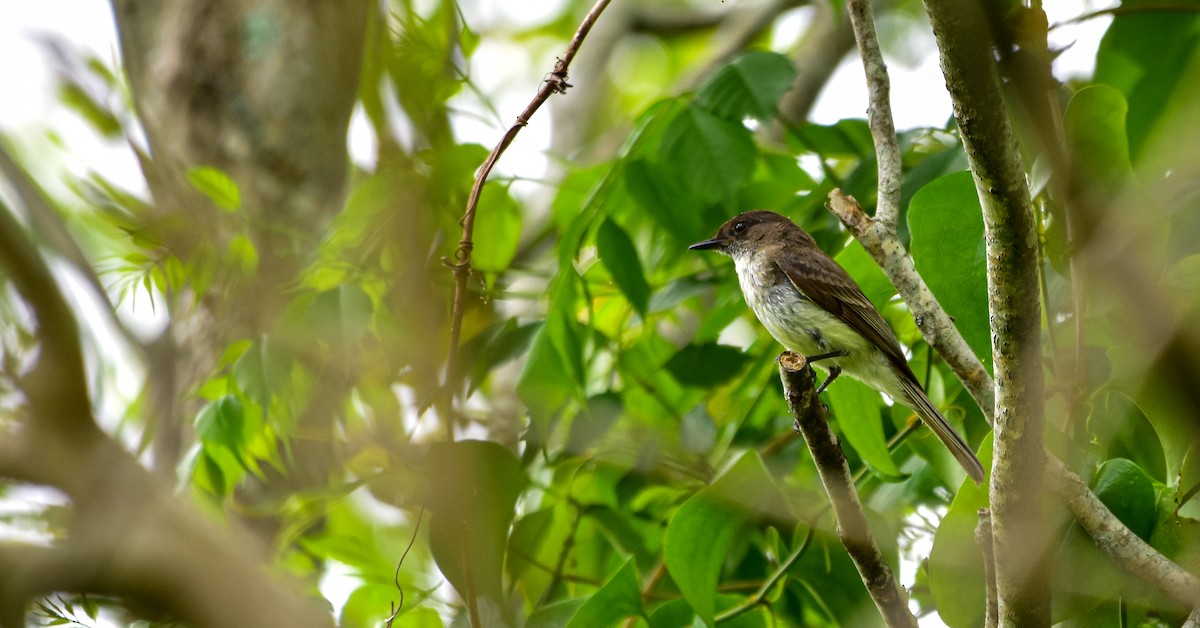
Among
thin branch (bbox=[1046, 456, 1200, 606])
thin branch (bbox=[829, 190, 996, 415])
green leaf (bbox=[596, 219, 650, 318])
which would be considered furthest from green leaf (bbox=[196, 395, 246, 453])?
thin branch (bbox=[1046, 456, 1200, 606])

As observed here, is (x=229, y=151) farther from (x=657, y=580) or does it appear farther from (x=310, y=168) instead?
(x=657, y=580)

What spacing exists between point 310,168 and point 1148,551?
3677 millimetres

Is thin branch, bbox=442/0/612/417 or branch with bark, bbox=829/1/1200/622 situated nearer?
branch with bark, bbox=829/1/1200/622

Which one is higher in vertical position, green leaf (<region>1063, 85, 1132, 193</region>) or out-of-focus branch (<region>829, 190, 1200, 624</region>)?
green leaf (<region>1063, 85, 1132, 193</region>)

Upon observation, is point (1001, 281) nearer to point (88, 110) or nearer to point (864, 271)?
point (864, 271)

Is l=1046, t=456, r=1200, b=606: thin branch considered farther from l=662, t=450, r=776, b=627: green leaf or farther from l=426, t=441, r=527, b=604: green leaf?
l=426, t=441, r=527, b=604: green leaf

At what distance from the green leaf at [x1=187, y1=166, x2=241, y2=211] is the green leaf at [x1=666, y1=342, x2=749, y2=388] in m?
1.63

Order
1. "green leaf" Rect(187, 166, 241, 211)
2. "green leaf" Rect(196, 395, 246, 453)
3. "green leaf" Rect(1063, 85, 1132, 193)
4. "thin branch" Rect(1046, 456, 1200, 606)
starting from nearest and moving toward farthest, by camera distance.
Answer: "thin branch" Rect(1046, 456, 1200, 606) → "green leaf" Rect(1063, 85, 1132, 193) → "green leaf" Rect(196, 395, 246, 453) → "green leaf" Rect(187, 166, 241, 211)

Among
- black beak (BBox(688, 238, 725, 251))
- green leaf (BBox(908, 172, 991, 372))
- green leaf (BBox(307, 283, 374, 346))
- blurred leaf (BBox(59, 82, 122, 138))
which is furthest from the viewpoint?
blurred leaf (BBox(59, 82, 122, 138))

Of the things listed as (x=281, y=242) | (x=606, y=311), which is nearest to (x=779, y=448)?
(x=606, y=311)

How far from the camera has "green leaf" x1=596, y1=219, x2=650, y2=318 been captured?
3.76 m

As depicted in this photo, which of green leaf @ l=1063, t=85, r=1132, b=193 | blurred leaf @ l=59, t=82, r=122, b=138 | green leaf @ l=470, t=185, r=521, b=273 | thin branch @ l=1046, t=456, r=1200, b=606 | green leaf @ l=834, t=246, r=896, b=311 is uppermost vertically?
blurred leaf @ l=59, t=82, r=122, b=138

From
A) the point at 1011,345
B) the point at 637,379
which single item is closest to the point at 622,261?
the point at 637,379

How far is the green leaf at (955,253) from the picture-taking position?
2.79 m
